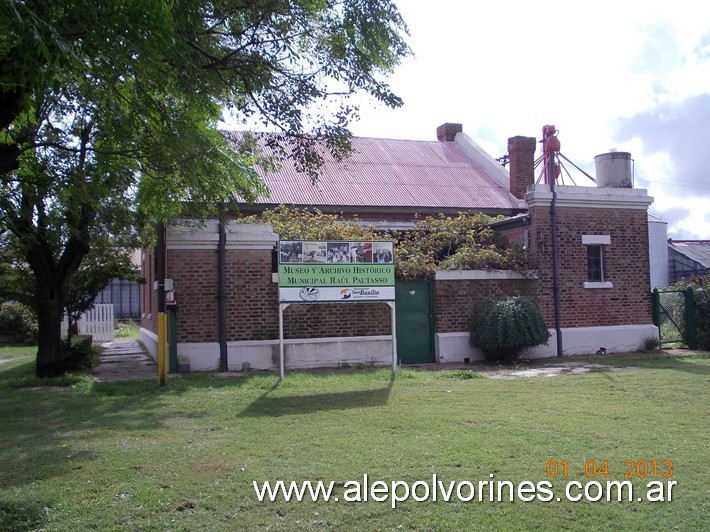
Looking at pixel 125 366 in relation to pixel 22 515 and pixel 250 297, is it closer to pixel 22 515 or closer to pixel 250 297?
pixel 250 297

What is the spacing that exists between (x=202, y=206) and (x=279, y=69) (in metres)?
3.32

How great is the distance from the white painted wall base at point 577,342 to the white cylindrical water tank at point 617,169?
3.75 meters

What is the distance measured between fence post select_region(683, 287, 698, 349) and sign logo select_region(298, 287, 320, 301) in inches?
428

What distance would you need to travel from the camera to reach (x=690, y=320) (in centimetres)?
1731

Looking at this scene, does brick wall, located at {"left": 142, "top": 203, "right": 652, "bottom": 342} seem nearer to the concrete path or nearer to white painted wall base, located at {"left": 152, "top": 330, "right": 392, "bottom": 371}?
white painted wall base, located at {"left": 152, "top": 330, "right": 392, "bottom": 371}

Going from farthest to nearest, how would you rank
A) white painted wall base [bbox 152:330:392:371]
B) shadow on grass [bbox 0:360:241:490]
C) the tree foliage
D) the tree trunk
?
the tree foliage
white painted wall base [bbox 152:330:392:371]
the tree trunk
shadow on grass [bbox 0:360:241:490]

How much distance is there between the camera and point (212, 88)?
838 cm

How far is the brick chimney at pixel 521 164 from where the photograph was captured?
70.9 ft

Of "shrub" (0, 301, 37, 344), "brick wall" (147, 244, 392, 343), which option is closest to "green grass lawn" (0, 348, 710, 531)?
"brick wall" (147, 244, 392, 343)

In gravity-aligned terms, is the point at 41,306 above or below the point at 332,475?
above

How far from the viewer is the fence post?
1717 cm

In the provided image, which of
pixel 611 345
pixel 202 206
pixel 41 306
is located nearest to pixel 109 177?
pixel 202 206

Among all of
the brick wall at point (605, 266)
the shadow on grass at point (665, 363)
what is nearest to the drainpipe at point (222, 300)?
the brick wall at point (605, 266)

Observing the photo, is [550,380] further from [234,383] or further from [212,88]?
[212,88]
